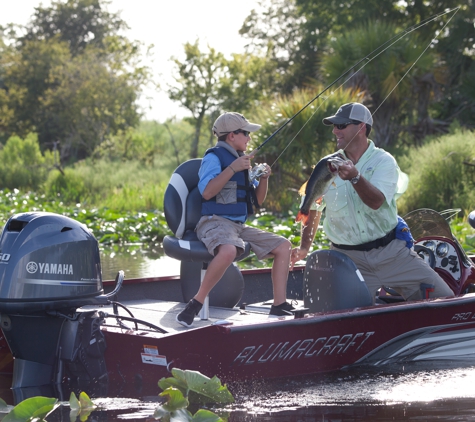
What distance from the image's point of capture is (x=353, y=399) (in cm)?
457

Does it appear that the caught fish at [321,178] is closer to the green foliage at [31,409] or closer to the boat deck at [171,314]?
the boat deck at [171,314]

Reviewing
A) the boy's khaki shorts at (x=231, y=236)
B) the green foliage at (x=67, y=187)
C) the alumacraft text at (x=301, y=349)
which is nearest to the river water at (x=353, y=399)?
the alumacraft text at (x=301, y=349)

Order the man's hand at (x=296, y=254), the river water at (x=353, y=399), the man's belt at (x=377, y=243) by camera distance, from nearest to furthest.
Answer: the river water at (x=353, y=399) → the man's belt at (x=377, y=243) → the man's hand at (x=296, y=254)

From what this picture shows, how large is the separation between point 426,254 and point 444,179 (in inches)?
271

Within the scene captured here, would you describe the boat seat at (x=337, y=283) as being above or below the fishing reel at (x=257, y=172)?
below

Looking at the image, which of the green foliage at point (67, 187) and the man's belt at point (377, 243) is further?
the green foliage at point (67, 187)

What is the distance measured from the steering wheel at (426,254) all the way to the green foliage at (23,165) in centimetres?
1722

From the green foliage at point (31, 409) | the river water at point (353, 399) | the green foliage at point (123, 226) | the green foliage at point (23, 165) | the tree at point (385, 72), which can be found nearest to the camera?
the green foliage at point (31, 409)

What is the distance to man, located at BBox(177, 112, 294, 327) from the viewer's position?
4805 mm

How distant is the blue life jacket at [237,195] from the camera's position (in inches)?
195

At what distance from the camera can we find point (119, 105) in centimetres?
2875

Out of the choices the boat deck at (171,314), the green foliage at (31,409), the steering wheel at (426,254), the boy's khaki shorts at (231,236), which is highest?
the boy's khaki shorts at (231,236)

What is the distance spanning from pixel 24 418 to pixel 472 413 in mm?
2278

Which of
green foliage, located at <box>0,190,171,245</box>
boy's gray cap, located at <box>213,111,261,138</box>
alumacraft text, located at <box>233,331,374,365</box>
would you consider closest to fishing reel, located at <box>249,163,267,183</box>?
boy's gray cap, located at <box>213,111,261,138</box>
